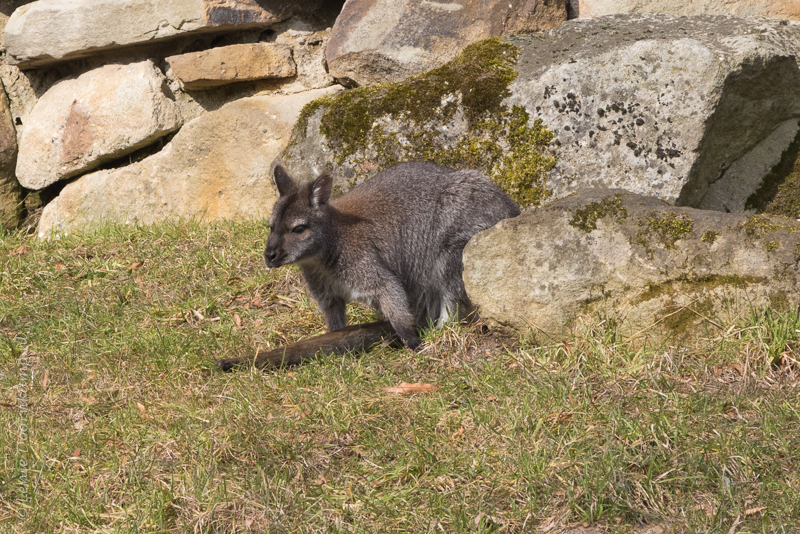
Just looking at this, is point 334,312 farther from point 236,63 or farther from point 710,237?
point 236,63

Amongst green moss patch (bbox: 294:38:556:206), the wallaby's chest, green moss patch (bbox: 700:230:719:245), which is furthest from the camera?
green moss patch (bbox: 294:38:556:206)

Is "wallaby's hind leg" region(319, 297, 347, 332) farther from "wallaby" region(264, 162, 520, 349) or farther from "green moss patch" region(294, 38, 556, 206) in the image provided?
"green moss patch" region(294, 38, 556, 206)

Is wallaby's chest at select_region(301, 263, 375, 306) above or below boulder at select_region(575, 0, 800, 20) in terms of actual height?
below

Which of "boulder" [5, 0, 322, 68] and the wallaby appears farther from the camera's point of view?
"boulder" [5, 0, 322, 68]

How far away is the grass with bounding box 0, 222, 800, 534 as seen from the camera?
354 centimetres

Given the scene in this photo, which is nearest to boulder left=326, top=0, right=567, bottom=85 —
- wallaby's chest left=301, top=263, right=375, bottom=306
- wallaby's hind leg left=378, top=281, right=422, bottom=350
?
wallaby's chest left=301, top=263, right=375, bottom=306

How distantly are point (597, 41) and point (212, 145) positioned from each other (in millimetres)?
4286

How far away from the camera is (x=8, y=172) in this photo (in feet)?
30.6

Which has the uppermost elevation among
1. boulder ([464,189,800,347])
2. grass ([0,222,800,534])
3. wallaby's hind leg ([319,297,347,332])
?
boulder ([464,189,800,347])

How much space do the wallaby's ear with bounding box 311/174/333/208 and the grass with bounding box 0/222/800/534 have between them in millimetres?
1118

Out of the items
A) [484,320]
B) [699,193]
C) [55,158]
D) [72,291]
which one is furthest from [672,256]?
[55,158]

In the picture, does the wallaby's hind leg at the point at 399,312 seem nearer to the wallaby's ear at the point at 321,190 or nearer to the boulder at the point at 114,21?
the wallaby's ear at the point at 321,190

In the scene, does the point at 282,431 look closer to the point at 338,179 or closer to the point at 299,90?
the point at 338,179

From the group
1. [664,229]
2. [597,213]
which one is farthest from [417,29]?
[664,229]
